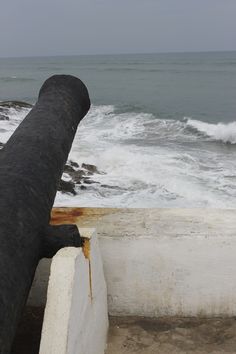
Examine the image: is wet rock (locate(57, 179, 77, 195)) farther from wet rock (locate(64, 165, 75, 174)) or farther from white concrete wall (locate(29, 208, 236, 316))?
white concrete wall (locate(29, 208, 236, 316))

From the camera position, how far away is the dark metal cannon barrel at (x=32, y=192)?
2.41m

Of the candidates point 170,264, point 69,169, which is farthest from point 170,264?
point 69,169

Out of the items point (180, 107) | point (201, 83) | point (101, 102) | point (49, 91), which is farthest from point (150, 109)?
point (49, 91)

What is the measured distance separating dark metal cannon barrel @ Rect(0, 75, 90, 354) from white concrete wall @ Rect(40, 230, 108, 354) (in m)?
0.14

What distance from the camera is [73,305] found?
8.96 feet

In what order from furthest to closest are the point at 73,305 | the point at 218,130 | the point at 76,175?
the point at 218,130 < the point at 76,175 < the point at 73,305

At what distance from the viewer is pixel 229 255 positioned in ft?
11.7

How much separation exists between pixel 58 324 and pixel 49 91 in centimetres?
170

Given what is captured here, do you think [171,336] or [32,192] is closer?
[32,192]

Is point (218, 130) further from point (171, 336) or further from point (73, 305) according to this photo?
point (73, 305)

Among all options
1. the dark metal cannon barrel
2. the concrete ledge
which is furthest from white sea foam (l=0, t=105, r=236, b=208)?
the dark metal cannon barrel

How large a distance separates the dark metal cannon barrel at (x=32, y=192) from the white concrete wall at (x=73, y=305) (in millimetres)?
140

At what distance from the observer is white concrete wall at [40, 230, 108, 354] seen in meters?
2.59

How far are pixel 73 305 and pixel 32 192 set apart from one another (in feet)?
2.05
